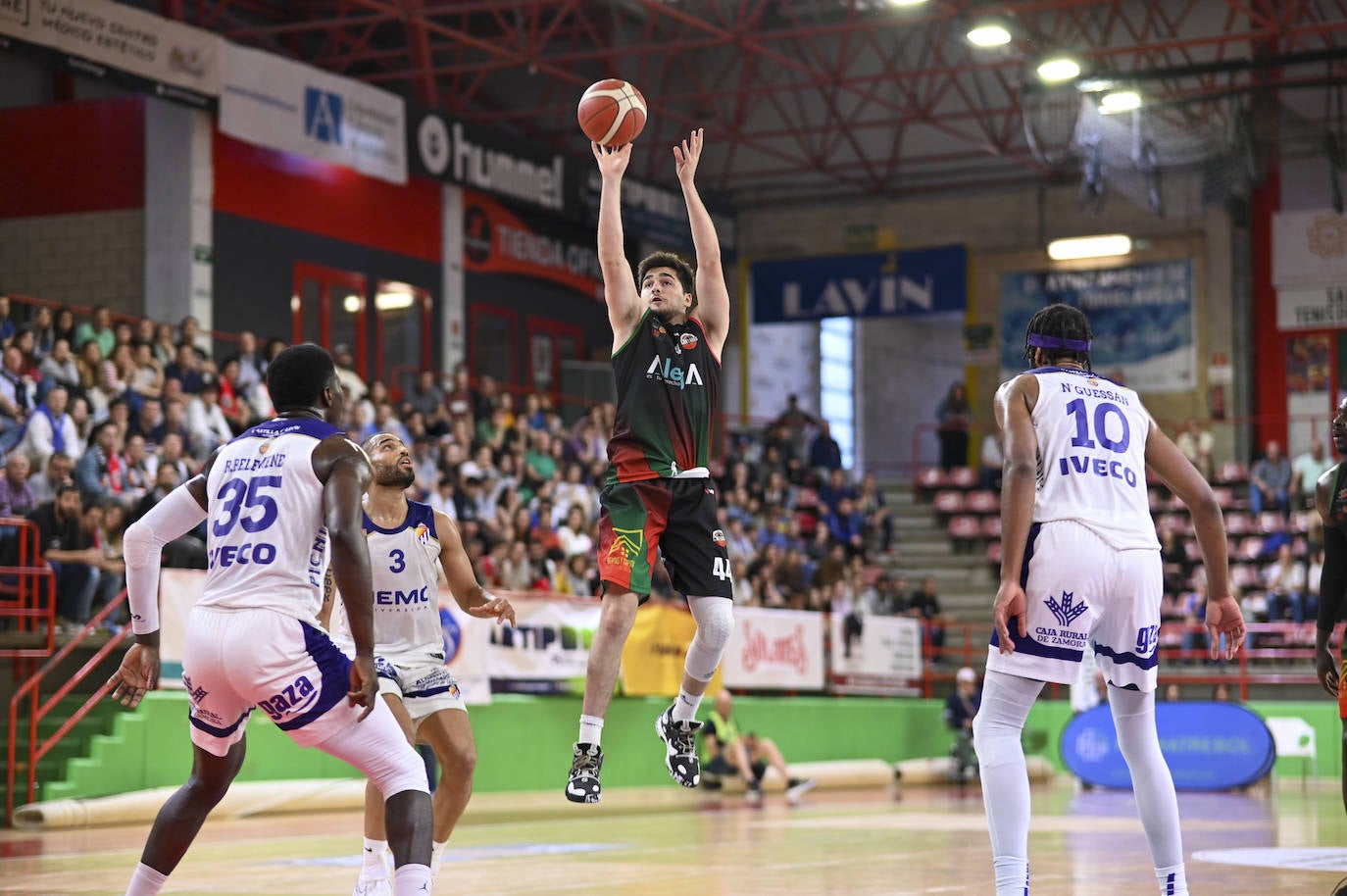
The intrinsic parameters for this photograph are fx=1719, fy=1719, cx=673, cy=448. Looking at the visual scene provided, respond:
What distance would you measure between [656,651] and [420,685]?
11.3m

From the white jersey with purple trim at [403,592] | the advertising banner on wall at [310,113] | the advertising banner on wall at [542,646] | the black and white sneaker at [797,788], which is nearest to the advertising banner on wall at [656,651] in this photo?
the advertising banner on wall at [542,646]

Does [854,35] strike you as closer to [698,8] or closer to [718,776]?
[698,8]

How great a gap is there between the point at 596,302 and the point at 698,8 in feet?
24.3

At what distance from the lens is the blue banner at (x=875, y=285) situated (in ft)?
111

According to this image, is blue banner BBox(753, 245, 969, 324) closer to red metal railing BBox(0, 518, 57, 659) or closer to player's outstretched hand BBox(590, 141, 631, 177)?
red metal railing BBox(0, 518, 57, 659)

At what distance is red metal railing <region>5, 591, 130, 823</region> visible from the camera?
13.4 m

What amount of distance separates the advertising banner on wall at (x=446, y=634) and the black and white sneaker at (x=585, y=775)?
678 cm

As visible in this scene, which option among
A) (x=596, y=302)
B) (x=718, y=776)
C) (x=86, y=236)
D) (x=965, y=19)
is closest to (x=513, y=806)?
(x=718, y=776)

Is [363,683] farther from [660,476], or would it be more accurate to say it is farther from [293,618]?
[660,476]

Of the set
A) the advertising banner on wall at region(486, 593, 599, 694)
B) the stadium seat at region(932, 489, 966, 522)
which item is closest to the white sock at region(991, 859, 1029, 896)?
the advertising banner on wall at region(486, 593, 599, 694)

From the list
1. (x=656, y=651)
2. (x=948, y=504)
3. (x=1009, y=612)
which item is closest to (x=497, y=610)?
(x=1009, y=612)

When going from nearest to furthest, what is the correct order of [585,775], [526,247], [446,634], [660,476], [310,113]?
[585,775] < [660,476] < [446,634] < [310,113] < [526,247]

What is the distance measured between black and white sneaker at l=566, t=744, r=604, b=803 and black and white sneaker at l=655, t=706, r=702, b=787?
1.09 feet

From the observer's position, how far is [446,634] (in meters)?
16.0
